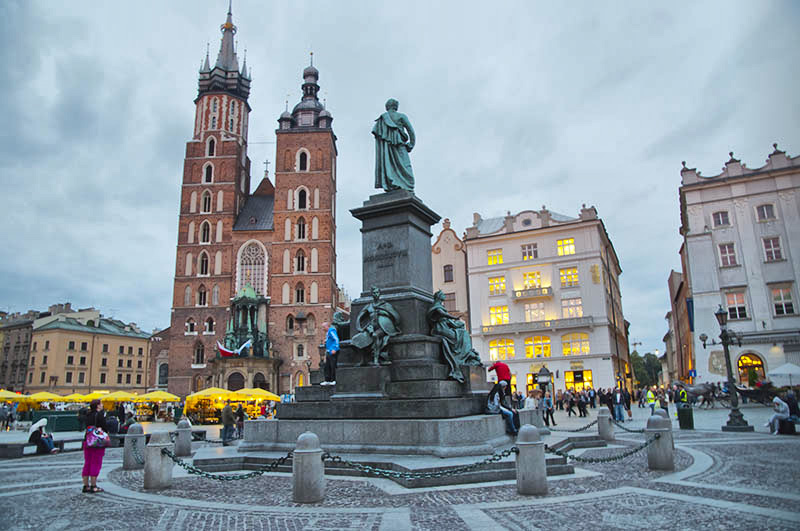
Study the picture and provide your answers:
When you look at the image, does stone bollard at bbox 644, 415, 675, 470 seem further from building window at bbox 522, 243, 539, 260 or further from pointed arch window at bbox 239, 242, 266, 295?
pointed arch window at bbox 239, 242, 266, 295

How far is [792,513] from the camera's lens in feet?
17.6

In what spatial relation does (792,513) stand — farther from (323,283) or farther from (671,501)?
(323,283)

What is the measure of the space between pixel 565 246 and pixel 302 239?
25603 mm

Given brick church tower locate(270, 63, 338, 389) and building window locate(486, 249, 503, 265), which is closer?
building window locate(486, 249, 503, 265)

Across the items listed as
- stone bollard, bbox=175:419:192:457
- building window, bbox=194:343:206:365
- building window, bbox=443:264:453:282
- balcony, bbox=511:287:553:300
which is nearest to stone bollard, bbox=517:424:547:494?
stone bollard, bbox=175:419:192:457

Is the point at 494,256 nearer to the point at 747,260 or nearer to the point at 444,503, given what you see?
the point at 747,260

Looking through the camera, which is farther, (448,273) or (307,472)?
(448,273)

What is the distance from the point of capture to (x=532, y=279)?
42.0 m

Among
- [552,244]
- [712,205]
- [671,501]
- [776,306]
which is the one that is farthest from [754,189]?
[671,501]

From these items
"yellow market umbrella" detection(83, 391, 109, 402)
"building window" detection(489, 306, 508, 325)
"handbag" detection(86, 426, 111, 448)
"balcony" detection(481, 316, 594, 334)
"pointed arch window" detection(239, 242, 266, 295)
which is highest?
"pointed arch window" detection(239, 242, 266, 295)

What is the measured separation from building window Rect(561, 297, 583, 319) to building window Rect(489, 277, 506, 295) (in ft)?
15.9

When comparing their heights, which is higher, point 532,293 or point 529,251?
point 529,251

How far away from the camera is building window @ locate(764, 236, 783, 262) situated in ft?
106

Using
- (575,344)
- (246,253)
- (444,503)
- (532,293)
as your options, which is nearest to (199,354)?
(246,253)
